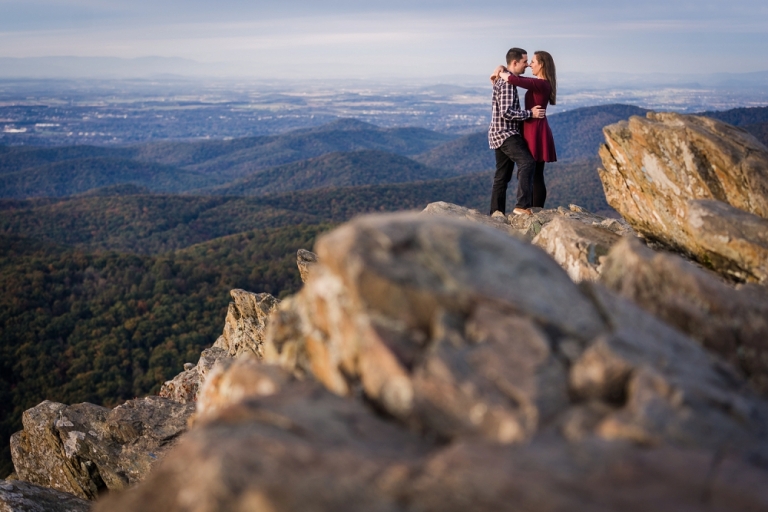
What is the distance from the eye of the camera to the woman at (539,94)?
13.7 meters

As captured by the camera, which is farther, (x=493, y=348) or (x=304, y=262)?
(x=304, y=262)

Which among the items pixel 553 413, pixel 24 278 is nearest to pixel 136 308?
pixel 24 278

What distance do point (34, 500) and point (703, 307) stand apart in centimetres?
1390

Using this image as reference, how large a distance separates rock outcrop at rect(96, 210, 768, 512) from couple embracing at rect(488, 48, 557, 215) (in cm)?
887

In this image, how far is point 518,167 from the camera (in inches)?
594

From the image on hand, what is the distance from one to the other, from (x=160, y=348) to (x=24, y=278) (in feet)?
94.1

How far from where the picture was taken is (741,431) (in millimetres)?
4742

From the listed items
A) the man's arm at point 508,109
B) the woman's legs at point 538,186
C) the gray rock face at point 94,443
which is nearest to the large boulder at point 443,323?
the man's arm at point 508,109

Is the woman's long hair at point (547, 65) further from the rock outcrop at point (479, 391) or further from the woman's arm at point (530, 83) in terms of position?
the rock outcrop at point (479, 391)

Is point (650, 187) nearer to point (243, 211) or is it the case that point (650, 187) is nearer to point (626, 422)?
point (626, 422)

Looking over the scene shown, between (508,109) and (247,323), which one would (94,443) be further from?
(508,109)

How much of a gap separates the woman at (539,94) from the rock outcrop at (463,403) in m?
8.97

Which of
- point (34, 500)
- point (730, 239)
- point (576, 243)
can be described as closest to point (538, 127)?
point (576, 243)

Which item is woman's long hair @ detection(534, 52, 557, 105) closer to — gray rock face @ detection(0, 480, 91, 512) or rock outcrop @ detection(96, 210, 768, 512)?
rock outcrop @ detection(96, 210, 768, 512)
